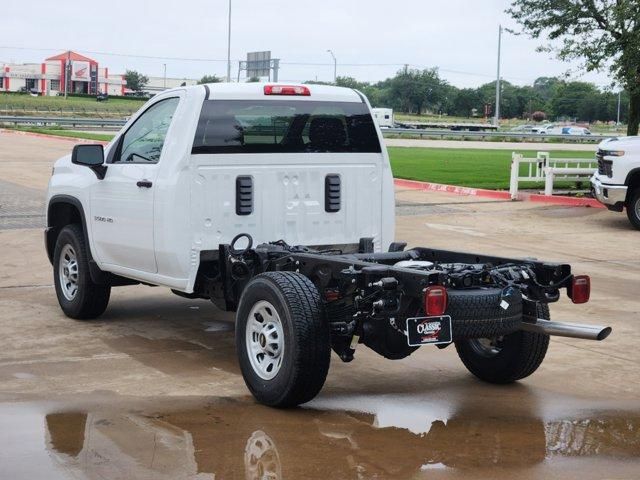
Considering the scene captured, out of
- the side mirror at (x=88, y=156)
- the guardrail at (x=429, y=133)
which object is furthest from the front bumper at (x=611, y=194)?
the guardrail at (x=429, y=133)

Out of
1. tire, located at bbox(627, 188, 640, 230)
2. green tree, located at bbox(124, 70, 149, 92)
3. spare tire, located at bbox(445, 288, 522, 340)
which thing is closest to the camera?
spare tire, located at bbox(445, 288, 522, 340)

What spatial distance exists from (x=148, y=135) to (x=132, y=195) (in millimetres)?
514

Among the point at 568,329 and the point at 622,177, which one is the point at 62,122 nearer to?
the point at 622,177

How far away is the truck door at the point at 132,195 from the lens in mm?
8219

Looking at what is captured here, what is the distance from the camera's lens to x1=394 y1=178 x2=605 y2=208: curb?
68.9 feet

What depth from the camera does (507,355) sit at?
726cm

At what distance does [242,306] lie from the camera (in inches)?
270

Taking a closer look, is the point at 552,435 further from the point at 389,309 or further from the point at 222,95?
the point at 222,95

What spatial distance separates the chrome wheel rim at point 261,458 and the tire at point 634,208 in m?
12.7

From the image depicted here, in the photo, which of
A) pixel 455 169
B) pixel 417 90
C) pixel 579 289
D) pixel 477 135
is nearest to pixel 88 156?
pixel 579 289

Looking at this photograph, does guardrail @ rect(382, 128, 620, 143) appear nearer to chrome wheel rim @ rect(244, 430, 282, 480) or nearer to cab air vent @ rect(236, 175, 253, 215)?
cab air vent @ rect(236, 175, 253, 215)

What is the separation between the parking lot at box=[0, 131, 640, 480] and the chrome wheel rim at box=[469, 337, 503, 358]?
231 mm

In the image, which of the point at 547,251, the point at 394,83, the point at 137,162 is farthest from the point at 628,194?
Result: the point at 394,83

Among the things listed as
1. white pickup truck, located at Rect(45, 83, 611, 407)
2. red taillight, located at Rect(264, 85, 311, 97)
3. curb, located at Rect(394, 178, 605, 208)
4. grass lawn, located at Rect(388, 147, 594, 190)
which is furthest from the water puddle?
grass lawn, located at Rect(388, 147, 594, 190)
